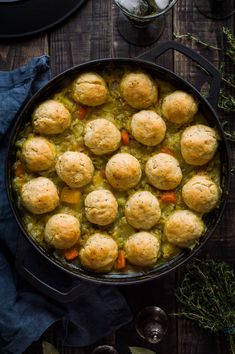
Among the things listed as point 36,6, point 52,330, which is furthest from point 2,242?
point 36,6

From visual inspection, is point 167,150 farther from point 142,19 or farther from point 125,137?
point 142,19

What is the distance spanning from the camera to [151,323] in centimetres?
331

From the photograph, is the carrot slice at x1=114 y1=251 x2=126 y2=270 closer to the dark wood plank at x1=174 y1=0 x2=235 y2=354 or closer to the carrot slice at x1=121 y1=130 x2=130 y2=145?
the dark wood plank at x1=174 y1=0 x2=235 y2=354

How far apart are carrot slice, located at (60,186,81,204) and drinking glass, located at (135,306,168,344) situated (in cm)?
75

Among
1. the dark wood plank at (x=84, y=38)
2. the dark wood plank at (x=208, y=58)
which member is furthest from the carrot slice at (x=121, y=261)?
the dark wood plank at (x=84, y=38)

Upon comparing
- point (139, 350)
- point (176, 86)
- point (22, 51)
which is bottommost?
point (139, 350)

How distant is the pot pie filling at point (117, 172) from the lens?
2947 mm

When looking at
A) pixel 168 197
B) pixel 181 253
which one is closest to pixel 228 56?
pixel 168 197

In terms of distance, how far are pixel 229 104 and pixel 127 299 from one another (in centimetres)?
118

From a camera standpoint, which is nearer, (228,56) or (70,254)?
(70,254)

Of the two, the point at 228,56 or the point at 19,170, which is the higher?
the point at 228,56

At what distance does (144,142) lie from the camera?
9.85 feet

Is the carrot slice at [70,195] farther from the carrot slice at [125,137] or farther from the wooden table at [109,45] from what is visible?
the wooden table at [109,45]

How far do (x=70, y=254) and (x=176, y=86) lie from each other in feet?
3.22
